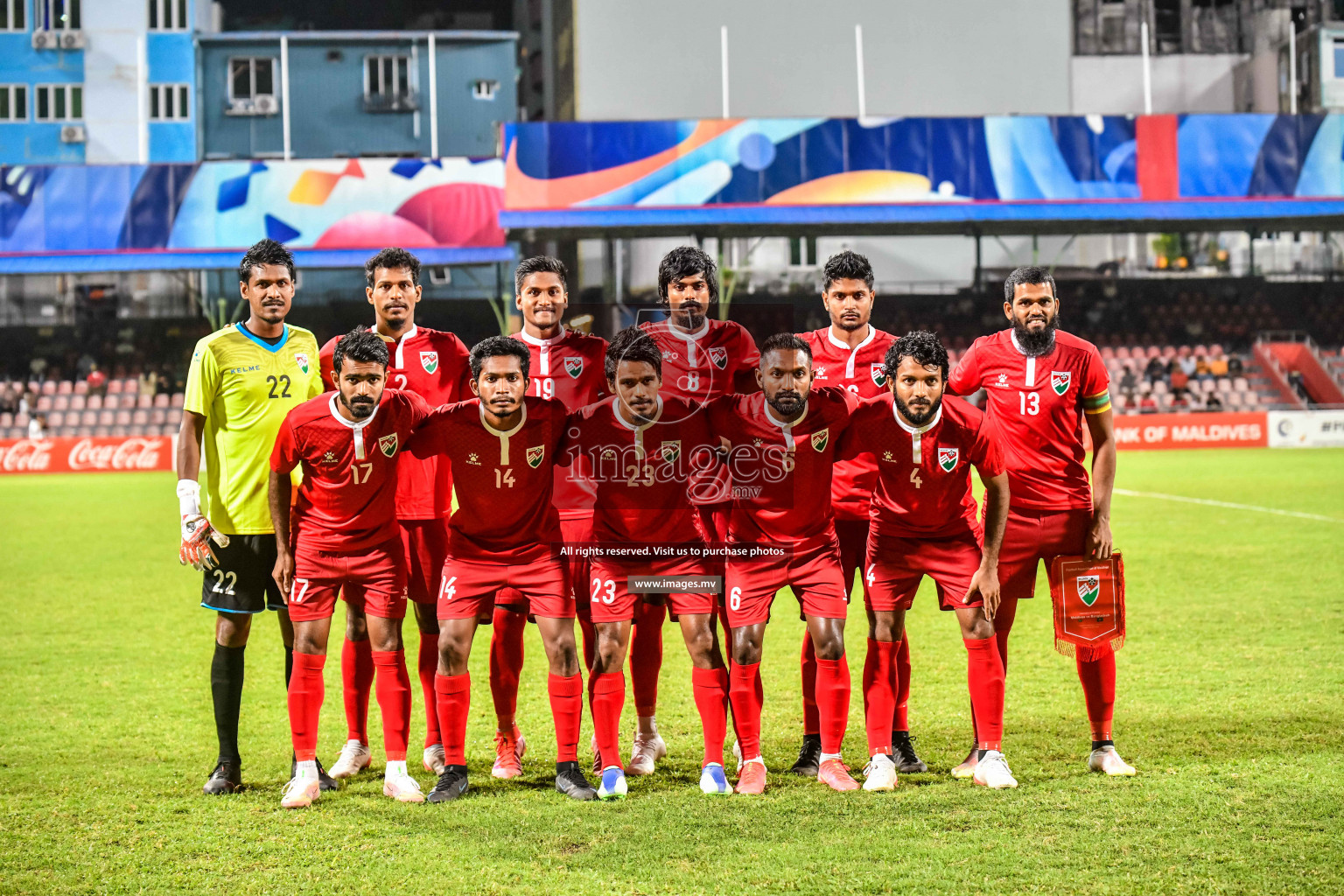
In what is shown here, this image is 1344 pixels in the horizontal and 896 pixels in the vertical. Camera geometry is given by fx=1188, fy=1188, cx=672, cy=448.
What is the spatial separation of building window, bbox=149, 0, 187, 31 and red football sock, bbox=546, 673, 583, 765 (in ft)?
134

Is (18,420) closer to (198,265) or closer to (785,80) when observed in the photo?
(198,265)

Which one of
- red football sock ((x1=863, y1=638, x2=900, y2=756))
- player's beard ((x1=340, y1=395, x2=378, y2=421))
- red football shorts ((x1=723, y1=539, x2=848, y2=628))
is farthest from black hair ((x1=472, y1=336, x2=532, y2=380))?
red football sock ((x1=863, y1=638, x2=900, y2=756))

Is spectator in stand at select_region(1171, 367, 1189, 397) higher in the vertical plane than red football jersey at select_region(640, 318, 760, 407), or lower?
higher

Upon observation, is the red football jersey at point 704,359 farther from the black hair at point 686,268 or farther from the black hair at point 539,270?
the black hair at point 539,270

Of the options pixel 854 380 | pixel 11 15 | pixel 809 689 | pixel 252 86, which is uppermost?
pixel 11 15

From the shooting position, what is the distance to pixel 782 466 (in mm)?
4609

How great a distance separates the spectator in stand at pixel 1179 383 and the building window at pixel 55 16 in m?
35.6

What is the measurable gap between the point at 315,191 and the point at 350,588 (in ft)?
83.5

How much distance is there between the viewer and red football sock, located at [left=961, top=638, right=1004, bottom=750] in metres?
4.57

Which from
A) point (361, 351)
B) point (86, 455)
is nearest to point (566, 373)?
point (361, 351)

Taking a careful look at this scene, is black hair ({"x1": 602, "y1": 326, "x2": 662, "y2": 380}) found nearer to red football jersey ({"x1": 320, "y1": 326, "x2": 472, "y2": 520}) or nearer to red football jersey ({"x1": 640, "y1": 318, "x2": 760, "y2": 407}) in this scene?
red football jersey ({"x1": 640, "y1": 318, "x2": 760, "y2": 407})

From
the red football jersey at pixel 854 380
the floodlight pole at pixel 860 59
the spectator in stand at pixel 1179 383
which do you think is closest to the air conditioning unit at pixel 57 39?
the floodlight pole at pixel 860 59

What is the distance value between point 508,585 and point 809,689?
1.37m

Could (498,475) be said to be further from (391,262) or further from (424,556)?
(391,262)
